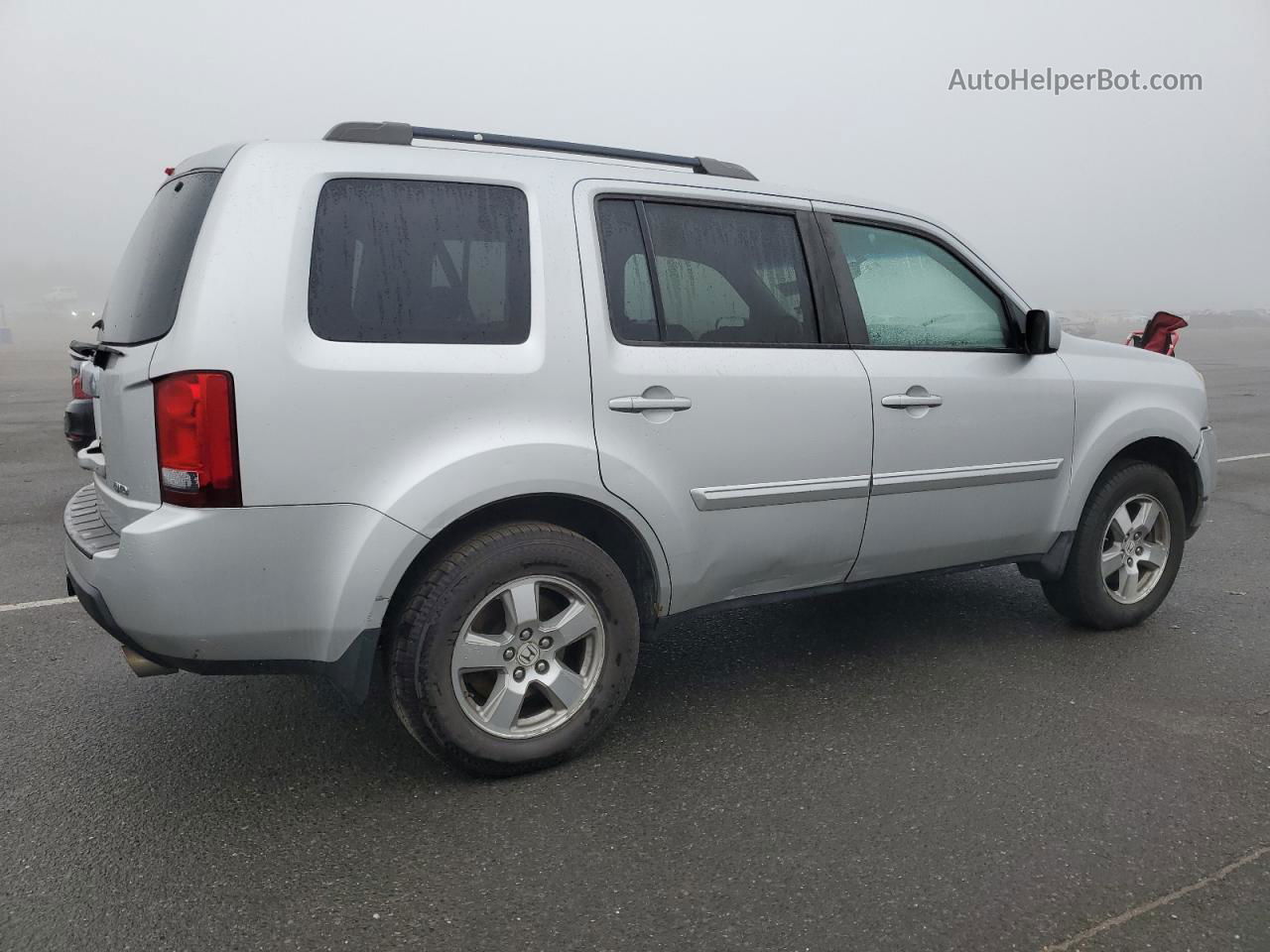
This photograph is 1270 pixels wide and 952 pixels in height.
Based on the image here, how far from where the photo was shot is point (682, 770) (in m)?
3.11

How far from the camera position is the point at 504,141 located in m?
3.21

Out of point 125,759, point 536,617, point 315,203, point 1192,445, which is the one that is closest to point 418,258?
point 315,203

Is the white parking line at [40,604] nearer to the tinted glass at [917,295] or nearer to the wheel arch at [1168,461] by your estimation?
the tinted glass at [917,295]

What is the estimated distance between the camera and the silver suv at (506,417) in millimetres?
2627

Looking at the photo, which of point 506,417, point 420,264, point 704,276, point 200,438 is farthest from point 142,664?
point 704,276

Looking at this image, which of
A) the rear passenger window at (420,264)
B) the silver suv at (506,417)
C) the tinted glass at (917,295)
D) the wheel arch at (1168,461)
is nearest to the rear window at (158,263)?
the silver suv at (506,417)

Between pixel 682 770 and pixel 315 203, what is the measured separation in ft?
6.36

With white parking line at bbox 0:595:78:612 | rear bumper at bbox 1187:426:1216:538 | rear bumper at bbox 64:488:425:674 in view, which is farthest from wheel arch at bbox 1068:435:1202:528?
white parking line at bbox 0:595:78:612

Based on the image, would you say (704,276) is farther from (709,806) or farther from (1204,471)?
(1204,471)

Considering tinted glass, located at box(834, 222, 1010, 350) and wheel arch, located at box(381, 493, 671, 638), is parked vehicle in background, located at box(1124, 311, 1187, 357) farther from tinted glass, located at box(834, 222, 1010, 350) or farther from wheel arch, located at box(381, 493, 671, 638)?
wheel arch, located at box(381, 493, 671, 638)

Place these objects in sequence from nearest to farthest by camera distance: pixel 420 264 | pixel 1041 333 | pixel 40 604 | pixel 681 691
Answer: pixel 420 264, pixel 681 691, pixel 1041 333, pixel 40 604

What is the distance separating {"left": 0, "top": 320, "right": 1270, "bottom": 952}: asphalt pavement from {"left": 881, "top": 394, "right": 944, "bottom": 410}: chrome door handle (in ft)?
3.40

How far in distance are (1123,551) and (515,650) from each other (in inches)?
110

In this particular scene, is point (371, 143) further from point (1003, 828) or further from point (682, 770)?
point (1003, 828)
